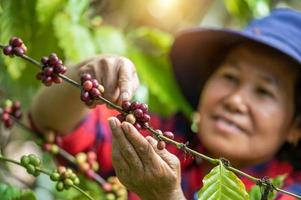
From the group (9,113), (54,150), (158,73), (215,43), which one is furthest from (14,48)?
(215,43)

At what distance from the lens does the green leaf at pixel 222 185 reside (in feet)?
3.03

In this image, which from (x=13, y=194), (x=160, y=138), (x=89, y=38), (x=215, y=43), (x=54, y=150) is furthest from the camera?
(x=215, y=43)

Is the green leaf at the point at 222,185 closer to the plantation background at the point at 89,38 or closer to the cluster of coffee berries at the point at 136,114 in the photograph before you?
A: the cluster of coffee berries at the point at 136,114

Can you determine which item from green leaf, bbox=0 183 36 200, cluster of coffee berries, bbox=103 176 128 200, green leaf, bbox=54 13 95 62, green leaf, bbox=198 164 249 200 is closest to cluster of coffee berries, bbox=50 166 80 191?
green leaf, bbox=0 183 36 200

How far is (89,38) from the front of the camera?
1.71 meters

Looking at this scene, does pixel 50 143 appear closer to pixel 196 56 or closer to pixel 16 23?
pixel 16 23

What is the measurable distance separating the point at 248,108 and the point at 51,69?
0.94 m

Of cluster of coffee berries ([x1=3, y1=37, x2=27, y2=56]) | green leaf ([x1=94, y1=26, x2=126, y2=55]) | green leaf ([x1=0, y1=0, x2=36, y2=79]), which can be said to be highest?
green leaf ([x1=94, y1=26, x2=126, y2=55])

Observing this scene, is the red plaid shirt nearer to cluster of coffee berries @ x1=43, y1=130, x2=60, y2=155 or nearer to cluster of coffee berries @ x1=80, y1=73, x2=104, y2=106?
cluster of coffee berries @ x1=43, y1=130, x2=60, y2=155

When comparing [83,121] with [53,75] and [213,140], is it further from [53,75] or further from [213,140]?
[53,75]

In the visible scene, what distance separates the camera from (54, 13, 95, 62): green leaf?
1.60 metres

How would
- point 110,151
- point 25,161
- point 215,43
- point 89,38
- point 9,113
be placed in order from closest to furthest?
point 25,161 < point 9,113 < point 89,38 < point 110,151 < point 215,43

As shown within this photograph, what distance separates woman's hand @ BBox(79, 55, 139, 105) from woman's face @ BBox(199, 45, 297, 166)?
560 mm

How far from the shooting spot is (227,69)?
1.88 m
